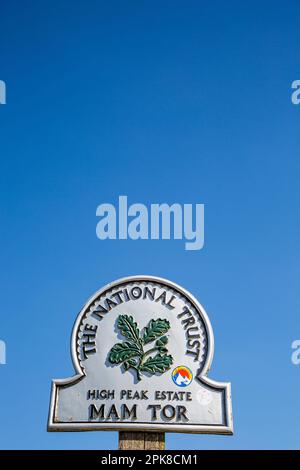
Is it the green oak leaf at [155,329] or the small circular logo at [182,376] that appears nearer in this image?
the small circular logo at [182,376]

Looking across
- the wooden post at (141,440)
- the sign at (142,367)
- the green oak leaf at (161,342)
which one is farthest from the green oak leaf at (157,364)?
the wooden post at (141,440)

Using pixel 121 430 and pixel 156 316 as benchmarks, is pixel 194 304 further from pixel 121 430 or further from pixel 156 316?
pixel 121 430

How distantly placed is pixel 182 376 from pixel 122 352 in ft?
3.46

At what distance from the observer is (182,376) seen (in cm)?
1262

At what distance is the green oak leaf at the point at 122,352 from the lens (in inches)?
502

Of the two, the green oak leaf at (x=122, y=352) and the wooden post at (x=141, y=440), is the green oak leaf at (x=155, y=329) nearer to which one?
the green oak leaf at (x=122, y=352)

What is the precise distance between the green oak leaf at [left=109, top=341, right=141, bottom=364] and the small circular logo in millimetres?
680

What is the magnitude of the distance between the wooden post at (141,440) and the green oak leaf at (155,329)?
1.50 metres

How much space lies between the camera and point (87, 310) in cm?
1298
